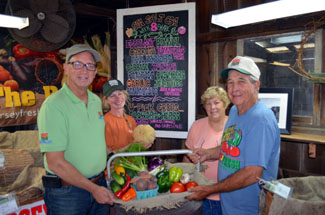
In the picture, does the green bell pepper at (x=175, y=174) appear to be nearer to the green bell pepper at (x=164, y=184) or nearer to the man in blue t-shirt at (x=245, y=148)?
the green bell pepper at (x=164, y=184)

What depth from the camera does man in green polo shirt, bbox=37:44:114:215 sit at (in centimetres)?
175

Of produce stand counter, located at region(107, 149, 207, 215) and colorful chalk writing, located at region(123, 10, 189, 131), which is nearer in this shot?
produce stand counter, located at region(107, 149, 207, 215)

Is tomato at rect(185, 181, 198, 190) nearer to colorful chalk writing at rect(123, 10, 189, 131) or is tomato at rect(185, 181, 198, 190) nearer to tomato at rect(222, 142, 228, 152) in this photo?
tomato at rect(222, 142, 228, 152)

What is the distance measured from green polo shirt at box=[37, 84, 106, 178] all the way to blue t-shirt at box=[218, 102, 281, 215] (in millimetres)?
1028

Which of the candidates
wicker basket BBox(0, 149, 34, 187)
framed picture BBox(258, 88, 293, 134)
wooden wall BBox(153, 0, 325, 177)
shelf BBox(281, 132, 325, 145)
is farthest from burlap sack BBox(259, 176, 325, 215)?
wicker basket BBox(0, 149, 34, 187)

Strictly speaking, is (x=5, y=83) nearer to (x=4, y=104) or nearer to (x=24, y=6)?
(x=4, y=104)

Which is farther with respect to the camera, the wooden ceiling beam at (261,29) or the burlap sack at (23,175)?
the burlap sack at (23,175)

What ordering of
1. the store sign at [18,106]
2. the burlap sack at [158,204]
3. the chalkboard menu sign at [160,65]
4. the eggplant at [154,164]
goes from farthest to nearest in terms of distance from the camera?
the store sign at [18,106], the chalkboard menu sign at [160,65], the eggplant at [154,164], the burlap sack at [158,204]

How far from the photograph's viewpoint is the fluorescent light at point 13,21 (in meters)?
2.61

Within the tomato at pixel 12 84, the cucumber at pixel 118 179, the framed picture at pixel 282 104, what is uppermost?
the tomato at pixel 12 84

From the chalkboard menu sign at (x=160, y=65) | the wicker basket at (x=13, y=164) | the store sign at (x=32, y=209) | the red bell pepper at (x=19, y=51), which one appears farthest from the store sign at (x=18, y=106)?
the chalkboard menu sign at (x=160, y=65)

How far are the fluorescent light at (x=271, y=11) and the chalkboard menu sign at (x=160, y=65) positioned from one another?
2.69 ft

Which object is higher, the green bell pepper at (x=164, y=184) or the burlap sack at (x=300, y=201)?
the burlap sack at (x=300, y=201)

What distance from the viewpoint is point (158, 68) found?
340 centimetres
